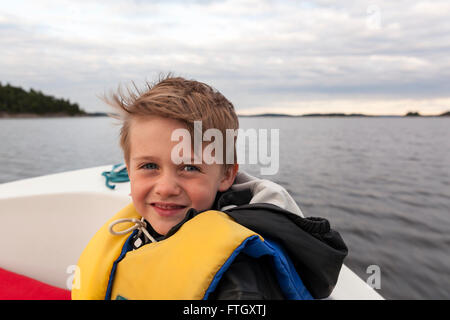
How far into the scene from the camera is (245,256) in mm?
864

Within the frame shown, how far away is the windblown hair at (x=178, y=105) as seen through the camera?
114 cm

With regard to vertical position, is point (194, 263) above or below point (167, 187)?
below

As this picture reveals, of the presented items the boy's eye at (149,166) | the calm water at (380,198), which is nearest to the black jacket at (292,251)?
the boy's eye at (149,166)

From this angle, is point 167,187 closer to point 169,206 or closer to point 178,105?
point 169,206

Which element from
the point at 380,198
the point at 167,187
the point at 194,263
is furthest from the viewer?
the point at 380,198

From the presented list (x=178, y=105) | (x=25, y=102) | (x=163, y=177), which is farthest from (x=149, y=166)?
(x=25, y=102)

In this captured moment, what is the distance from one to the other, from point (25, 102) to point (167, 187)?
155 ft

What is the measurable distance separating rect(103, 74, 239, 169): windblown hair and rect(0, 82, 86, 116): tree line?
4554cm

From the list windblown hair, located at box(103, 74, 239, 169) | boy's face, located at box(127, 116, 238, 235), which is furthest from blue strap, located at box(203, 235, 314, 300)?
windblown hair, located at box(103, 74, 239, 169)

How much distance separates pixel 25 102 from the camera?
40.3 metres

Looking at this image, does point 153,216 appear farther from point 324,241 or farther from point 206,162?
point 324,241

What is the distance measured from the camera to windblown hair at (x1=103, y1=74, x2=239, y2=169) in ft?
3.73
